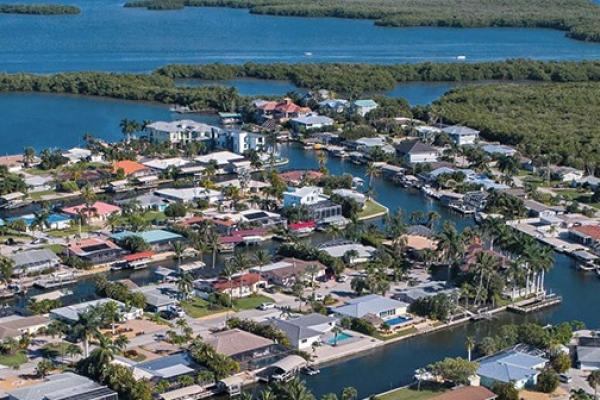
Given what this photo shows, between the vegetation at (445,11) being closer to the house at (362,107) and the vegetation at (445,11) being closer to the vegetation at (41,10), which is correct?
the vegetation at (41,10)

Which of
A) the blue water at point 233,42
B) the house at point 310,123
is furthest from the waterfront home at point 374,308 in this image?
the blue water at point 233,42

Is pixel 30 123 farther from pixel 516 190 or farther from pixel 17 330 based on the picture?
pixel 17 330

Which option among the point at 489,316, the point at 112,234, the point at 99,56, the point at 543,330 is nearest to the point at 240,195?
the point at 112,234

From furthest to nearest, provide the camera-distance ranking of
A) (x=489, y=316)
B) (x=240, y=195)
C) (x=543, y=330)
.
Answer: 1. (x=240, y=195)
2. (x=489, y=316)
3. (x=543, y=330)

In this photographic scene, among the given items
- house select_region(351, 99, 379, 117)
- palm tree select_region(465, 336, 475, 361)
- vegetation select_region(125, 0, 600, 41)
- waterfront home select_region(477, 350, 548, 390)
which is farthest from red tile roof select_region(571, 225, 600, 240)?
vegetation select_region(125, 0, 600, 41)

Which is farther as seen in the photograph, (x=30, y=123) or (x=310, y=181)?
(x=30, y=123)

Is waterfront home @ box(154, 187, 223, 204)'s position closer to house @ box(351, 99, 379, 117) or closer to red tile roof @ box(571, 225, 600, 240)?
red tile roof @ box(571, 225, 600, 240)
